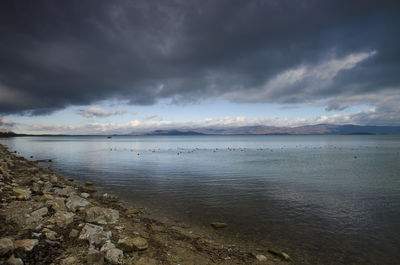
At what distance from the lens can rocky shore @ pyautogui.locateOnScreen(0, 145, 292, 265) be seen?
271 inches

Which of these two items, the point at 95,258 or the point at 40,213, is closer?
the point at 95,258

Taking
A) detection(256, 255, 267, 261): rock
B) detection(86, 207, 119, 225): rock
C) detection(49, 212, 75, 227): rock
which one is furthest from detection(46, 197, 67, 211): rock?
detection(256, 255, 267, 261): rock

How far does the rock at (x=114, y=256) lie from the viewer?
6.96 metres

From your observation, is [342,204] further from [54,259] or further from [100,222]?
[54,259]

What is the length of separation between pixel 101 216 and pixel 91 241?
9.65 ft

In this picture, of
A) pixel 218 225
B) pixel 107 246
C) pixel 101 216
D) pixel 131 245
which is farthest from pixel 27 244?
pixel 218 225

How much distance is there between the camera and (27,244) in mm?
6957

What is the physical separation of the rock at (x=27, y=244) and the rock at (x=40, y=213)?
2.79 meters

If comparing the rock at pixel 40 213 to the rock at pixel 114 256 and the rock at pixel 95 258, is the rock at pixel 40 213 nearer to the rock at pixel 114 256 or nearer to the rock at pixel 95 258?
the rock at pixel 95 258

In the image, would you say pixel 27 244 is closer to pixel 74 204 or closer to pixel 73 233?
pixel 73 233

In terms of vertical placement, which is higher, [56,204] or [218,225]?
[56,204]

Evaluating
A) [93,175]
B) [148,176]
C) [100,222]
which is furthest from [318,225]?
[93,175]

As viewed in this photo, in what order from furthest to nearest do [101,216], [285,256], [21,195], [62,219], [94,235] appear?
[21,195]
[101,216]
[62,219]
[285,256]
[94,235]

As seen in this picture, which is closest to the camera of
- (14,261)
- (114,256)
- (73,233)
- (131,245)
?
(14,261)
